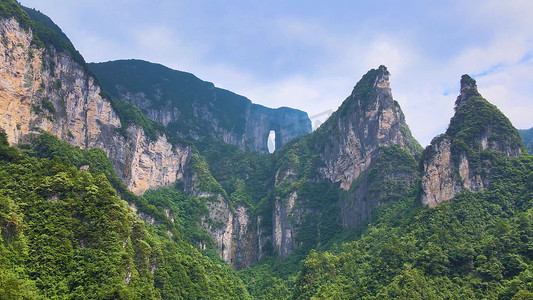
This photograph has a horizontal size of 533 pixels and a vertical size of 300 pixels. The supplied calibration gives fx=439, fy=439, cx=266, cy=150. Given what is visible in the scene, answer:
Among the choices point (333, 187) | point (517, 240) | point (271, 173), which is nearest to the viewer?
point (517, 240)

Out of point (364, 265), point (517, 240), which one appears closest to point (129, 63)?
point (364, 265)

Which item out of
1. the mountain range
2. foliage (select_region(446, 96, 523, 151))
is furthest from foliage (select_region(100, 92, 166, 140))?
foliage (select_region(446, 96, 523, 151))

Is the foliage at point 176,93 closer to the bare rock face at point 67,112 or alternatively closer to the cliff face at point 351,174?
the bare rock face at point 67,112

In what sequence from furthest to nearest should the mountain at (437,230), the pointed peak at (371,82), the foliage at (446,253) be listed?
1. the pointed peak at (371,82)
2. the mountain at (437,230)
3. the foliage at (446,253)

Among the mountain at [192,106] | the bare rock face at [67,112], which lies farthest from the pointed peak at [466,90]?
the mountain at [192,106]

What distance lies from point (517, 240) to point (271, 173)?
73.6 m

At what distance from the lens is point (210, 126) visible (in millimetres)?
137125

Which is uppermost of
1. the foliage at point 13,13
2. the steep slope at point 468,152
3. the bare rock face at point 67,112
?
the foliage at point 13,13

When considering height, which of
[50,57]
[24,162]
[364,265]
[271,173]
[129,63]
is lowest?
[364,265]

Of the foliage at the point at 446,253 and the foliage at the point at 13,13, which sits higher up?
the foliage at the point at 13,13

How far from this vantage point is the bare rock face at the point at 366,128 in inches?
3418

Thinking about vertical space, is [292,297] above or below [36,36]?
below

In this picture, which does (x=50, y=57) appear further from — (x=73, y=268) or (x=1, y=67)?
(x=73, y=268)

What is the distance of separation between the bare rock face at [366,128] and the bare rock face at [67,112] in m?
36.6
